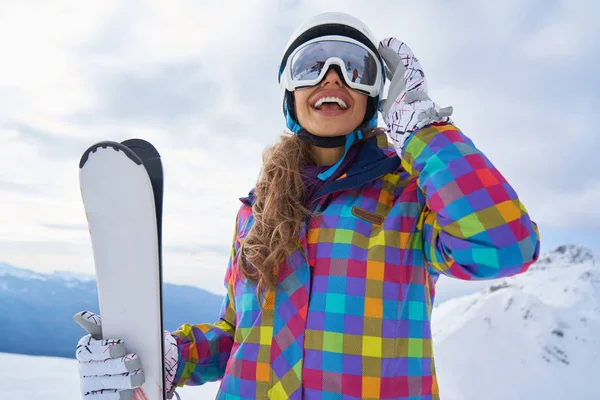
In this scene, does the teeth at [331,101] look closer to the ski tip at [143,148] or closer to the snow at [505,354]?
the ski tip at [143,148]

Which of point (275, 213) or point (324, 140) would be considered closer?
point (275, 213)

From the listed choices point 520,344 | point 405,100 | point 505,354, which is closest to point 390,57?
point 405,100

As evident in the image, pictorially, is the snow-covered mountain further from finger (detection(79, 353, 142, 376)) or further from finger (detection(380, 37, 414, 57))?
finger (detection(380, 37, 414, 57))

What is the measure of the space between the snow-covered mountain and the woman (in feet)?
16.6

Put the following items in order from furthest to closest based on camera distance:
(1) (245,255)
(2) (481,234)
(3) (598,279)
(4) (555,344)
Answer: (3) (598,279) < (4) (555,344) < (1) (245,255) < (2) (481,234)

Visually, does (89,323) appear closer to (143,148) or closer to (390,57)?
(143,148)

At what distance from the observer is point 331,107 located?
5.50 ft

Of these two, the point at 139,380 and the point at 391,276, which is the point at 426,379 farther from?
the point at 139,380

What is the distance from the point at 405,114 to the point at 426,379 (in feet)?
2.72

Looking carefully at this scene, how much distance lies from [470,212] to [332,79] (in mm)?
803

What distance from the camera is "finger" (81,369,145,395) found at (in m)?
1.59

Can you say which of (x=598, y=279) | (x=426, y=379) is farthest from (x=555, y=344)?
(x=426, y=379)

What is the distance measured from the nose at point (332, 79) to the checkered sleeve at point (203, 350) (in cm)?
80

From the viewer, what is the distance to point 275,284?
58.1 inches
